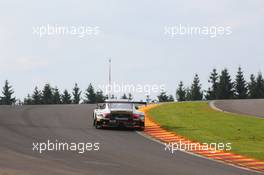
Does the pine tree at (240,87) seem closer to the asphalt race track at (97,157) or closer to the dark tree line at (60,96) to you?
the dark tree line at (60,96)

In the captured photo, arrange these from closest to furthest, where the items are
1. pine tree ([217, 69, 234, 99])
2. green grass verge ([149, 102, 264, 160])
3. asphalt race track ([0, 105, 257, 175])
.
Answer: asphalt race track ([0, 105, 257, 175]) → green grass verge ([149, 102, 264, 160]) → pine tree ([217, 69, 234, 99])

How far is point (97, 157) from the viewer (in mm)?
14531

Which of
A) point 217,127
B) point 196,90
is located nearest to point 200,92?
point 196,90

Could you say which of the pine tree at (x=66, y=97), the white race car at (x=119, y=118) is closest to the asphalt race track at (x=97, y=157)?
the white race car at (x=119, y=118)

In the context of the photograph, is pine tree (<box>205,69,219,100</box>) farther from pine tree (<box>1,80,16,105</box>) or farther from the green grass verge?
the green grass verge

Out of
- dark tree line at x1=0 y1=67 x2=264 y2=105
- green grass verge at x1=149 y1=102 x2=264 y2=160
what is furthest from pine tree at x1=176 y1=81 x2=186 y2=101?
green grass verge at x1=149 y1=102 x2=264 y2=160

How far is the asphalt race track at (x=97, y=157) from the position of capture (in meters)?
12.2

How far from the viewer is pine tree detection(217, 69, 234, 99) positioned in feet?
378

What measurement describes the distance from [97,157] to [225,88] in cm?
10361

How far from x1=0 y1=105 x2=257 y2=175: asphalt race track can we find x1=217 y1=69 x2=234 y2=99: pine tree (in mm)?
94159

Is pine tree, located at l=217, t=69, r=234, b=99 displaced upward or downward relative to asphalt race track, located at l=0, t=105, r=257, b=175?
upward

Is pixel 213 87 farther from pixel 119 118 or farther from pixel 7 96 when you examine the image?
pixel 119 118

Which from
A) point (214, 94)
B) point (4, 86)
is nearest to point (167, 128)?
point (214, 94)

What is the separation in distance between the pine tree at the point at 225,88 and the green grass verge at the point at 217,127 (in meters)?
81.6
